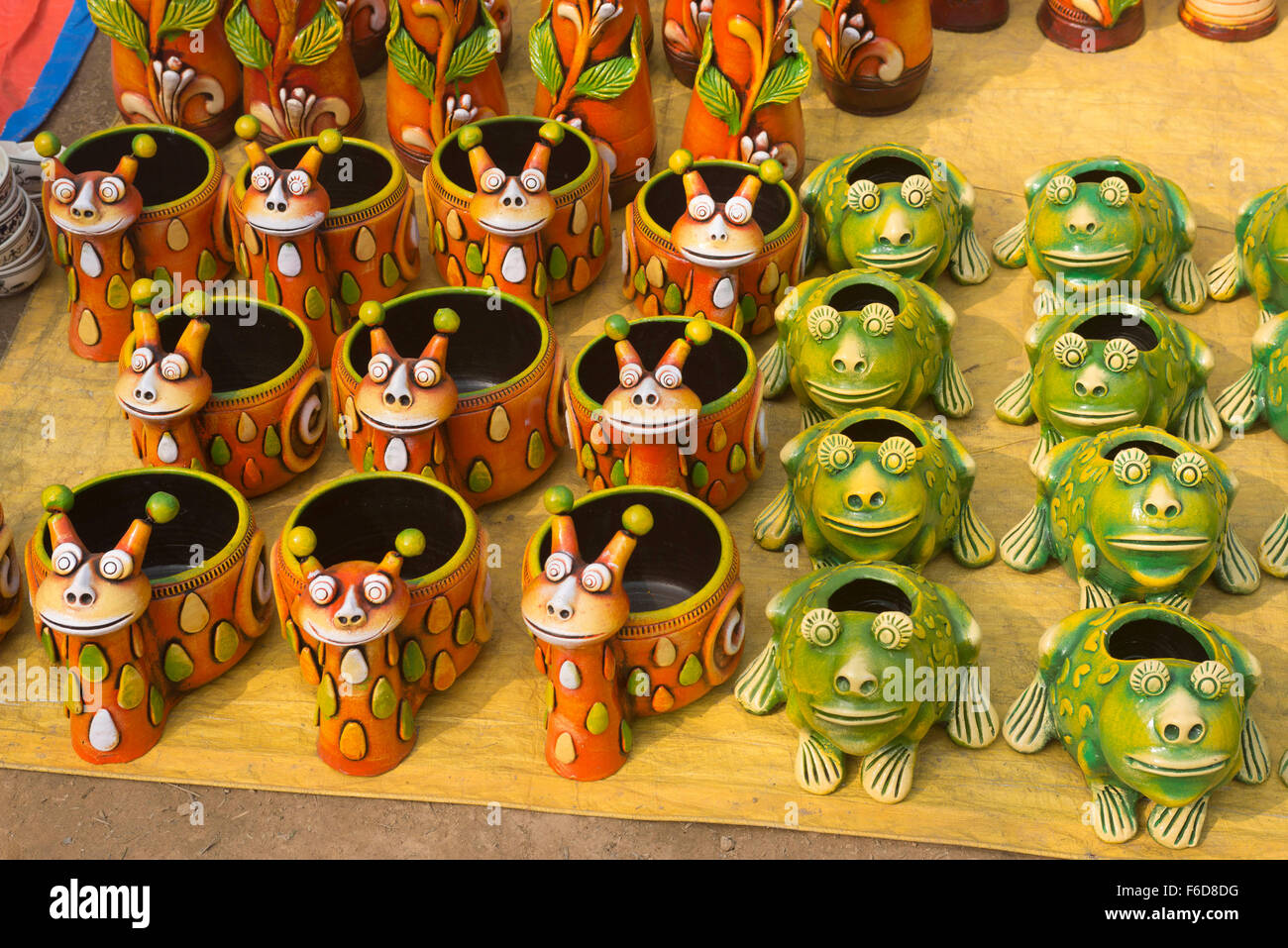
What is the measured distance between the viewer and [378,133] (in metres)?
5.22

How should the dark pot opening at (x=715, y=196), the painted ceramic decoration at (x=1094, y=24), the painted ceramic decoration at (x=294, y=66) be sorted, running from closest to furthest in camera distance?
the dark pot opening at (x=715, y=196) < the painted ceramic decoration at (x=294, y=66) < the painted ceramic decoration at (x=1094, y=24)

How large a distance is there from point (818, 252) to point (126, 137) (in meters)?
1.81

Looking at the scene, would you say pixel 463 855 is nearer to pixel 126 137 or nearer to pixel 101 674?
pixel 101 674

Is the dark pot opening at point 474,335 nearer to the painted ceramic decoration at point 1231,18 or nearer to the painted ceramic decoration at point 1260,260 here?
the painted ceramic decoration at point 1260,260

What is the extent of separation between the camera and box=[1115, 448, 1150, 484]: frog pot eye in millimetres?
3609

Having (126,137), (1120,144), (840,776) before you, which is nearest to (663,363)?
(840,776)

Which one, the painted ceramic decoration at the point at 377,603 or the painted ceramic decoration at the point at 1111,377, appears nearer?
the painted ceramic decoration at the point at 377,603

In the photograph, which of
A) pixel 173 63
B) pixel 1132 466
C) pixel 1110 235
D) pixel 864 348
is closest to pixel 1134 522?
pixel 1132 466

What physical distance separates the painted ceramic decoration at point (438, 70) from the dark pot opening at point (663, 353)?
1.09m

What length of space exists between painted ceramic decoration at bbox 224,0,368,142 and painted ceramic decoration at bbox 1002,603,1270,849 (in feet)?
8.37

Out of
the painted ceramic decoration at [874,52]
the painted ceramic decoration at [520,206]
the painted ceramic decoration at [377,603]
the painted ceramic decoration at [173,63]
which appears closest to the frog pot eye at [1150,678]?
the painted ceramic decoration at [377,603]

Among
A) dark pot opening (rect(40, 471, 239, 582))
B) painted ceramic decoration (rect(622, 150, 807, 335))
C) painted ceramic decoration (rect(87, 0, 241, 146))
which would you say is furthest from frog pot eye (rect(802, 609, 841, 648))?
painted ceramic decoration (rect(87, 0, 241, 146))

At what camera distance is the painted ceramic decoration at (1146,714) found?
327cm

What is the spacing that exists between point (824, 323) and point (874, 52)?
1349 millimetres
